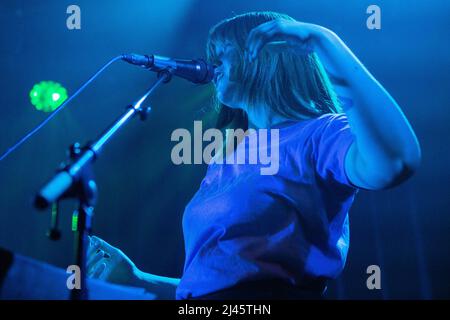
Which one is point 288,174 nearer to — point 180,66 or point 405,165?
point 405,165

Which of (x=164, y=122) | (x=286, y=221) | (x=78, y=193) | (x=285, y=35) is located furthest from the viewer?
(x=164, y=122)

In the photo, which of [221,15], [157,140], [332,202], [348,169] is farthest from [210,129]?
[348,169]

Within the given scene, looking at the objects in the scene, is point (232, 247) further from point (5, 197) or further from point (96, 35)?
point (5, 197)

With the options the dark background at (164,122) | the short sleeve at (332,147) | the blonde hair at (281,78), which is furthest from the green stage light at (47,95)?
the short sleeve at (332,147)

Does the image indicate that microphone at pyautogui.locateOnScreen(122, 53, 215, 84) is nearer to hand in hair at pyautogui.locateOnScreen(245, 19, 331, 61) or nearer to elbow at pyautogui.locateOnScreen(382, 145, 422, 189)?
hand in hair at pyautogui.locateOnScreen(245, 19, 331, 61)

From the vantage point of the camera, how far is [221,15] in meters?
2.49

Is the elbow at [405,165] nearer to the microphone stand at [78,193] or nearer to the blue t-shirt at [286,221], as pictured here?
the blue t-shirt at [286,221]

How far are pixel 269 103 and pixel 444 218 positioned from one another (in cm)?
139

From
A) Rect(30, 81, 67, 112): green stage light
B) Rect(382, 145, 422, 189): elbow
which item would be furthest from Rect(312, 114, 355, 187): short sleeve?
Rect(30, 81, 67, 112): green stage light

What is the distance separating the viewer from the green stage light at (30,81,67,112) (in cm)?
262

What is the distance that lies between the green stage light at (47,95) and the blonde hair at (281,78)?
1.38m

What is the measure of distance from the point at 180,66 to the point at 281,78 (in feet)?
1.06

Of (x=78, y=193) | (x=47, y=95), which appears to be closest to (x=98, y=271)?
(x=78, y=193)

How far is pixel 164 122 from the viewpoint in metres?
2.63
